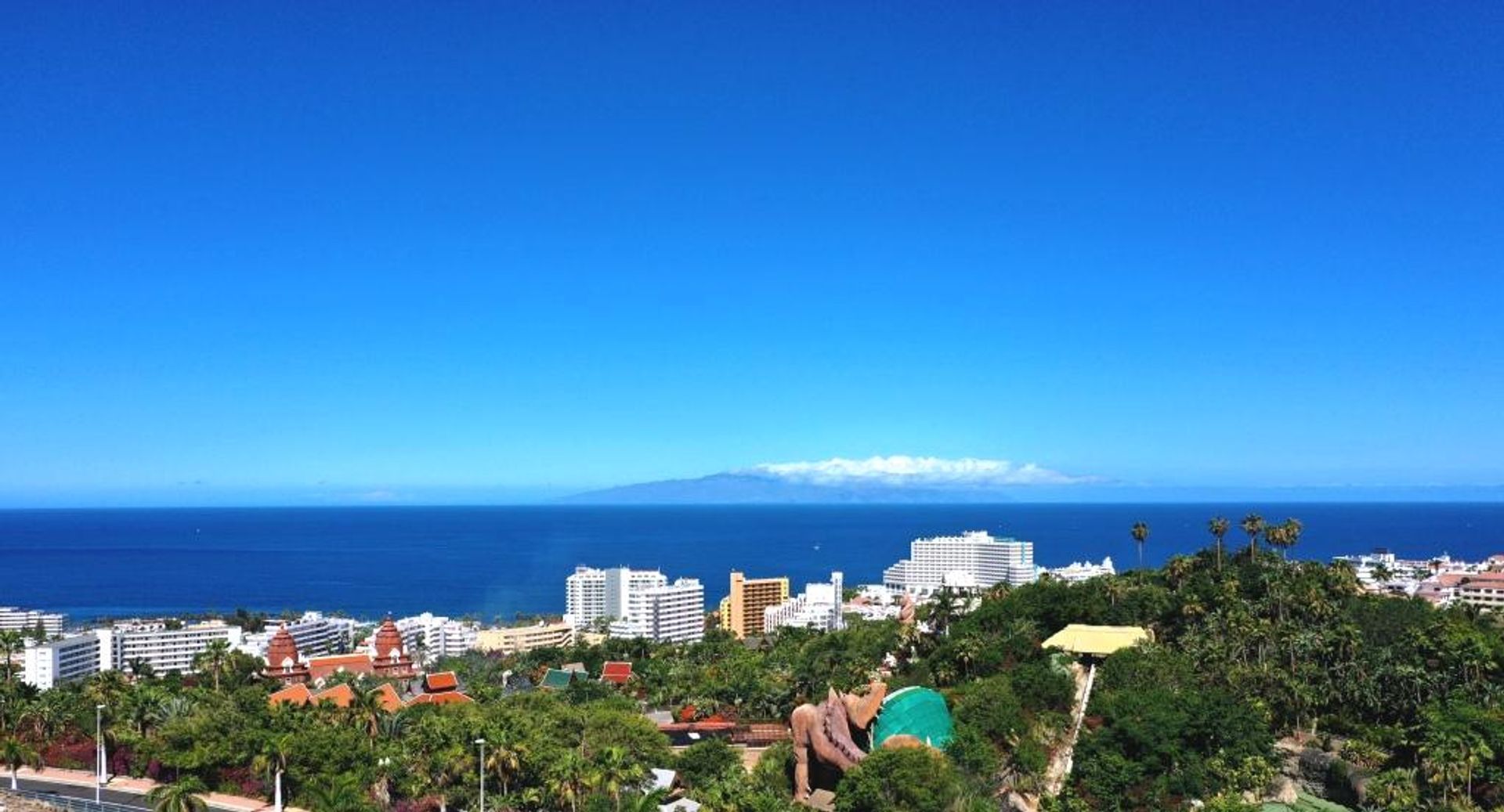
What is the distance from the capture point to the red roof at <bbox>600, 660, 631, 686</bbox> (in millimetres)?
53031

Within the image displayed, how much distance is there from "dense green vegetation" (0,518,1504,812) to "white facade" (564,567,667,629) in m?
74.8

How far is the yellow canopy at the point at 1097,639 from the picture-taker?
129 feet

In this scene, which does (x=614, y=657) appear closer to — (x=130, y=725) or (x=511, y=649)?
(x=130, y=725)

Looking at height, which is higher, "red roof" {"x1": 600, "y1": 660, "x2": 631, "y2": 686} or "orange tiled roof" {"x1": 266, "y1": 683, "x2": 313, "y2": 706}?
"orange tiled roof" {"x1": 266, "y1": 683, "x2": 313, "y2": 706}

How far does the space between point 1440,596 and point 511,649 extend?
78985 millimetres

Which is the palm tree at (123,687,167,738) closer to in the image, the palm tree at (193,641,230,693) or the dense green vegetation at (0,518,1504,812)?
the dense green vegetation at (0,518,1504,812)

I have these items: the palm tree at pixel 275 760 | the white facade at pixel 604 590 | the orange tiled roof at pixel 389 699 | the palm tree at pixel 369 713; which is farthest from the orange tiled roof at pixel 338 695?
the white facade at pixel 604 590

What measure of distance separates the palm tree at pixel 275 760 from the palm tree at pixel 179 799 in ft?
5.08

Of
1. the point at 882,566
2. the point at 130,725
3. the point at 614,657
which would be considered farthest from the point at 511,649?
the point at 882,566

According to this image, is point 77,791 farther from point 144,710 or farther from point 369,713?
point 369,713

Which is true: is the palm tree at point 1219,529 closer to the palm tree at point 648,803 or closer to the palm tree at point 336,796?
the palm tree at point 648,803

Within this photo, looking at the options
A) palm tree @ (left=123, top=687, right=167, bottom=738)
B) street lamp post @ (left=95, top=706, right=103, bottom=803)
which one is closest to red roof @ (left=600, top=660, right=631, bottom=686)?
palm tree @ (left=123, top=687, right=167, bottom=738)

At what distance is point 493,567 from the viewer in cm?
18600

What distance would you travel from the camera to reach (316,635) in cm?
9838
